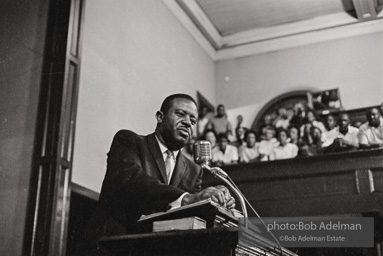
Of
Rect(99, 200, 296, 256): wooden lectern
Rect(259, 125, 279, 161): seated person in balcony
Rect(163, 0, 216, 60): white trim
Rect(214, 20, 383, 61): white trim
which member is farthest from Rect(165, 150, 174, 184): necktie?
Rect(214, 20, 383, 61): white trim

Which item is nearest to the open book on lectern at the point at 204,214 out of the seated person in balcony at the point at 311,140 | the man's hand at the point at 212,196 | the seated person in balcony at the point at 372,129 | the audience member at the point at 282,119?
the man's hand at the point at 212,196

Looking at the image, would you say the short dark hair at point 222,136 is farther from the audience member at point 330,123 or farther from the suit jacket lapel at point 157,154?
the suit jacket lapel at point 157,154

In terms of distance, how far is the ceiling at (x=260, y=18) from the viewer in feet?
27.1

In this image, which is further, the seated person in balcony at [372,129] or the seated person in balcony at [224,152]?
the seated person in balcony at [224,152]

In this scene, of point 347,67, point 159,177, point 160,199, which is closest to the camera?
point 160,199

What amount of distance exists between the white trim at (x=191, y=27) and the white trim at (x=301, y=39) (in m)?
0.30

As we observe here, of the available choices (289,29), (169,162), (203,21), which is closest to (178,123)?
(169,162)

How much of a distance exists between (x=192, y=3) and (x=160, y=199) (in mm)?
6204

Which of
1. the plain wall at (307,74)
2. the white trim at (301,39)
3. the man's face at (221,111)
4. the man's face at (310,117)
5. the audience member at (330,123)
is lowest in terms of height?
the audience member at (330,123)

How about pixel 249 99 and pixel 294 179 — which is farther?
pixel 249 99

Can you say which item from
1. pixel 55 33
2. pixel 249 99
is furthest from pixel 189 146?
pixel 55 33

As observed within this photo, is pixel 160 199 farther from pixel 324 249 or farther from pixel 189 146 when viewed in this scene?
pixel 189 146

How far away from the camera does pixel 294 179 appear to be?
6184 millimetres

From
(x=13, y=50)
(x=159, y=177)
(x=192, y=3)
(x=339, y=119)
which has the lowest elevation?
(x=159, y=177)
